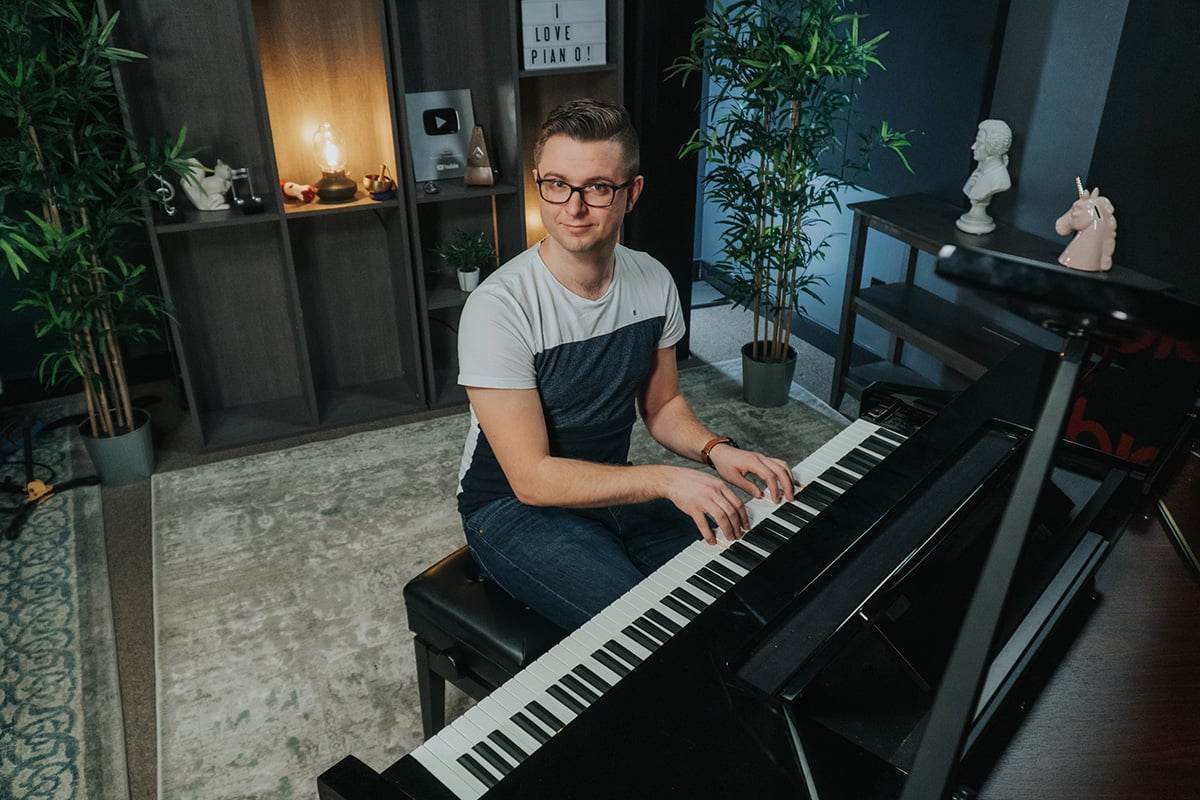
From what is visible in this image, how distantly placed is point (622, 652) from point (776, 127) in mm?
2658

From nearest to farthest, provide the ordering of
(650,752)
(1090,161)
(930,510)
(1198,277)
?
(650,752)
(930,510)
(1198,277)
(1090,161)

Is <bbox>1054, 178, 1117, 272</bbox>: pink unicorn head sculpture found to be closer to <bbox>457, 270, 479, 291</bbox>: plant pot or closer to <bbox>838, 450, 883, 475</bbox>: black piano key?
<bbox>838, 450, 883, 475</bbox>: black piano key

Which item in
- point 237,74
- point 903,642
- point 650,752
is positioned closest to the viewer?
point 650,752

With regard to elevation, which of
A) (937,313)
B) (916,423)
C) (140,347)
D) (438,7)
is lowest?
(140,347)

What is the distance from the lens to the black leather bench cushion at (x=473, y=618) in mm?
1730

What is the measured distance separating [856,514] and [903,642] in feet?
1.05

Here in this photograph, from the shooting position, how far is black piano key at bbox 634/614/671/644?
55.9 inches

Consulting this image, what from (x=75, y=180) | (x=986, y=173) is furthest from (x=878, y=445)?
(x=75, y=180)

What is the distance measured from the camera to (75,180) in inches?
113

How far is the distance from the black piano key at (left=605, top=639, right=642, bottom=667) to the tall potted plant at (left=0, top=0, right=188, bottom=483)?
225 cm

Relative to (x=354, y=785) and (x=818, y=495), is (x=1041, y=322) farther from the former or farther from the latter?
(x=818, y=495)

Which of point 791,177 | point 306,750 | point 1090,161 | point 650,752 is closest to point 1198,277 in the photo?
point 1090,161

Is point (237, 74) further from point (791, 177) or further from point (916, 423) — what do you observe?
point (916, 423)

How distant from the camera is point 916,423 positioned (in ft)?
6.38
